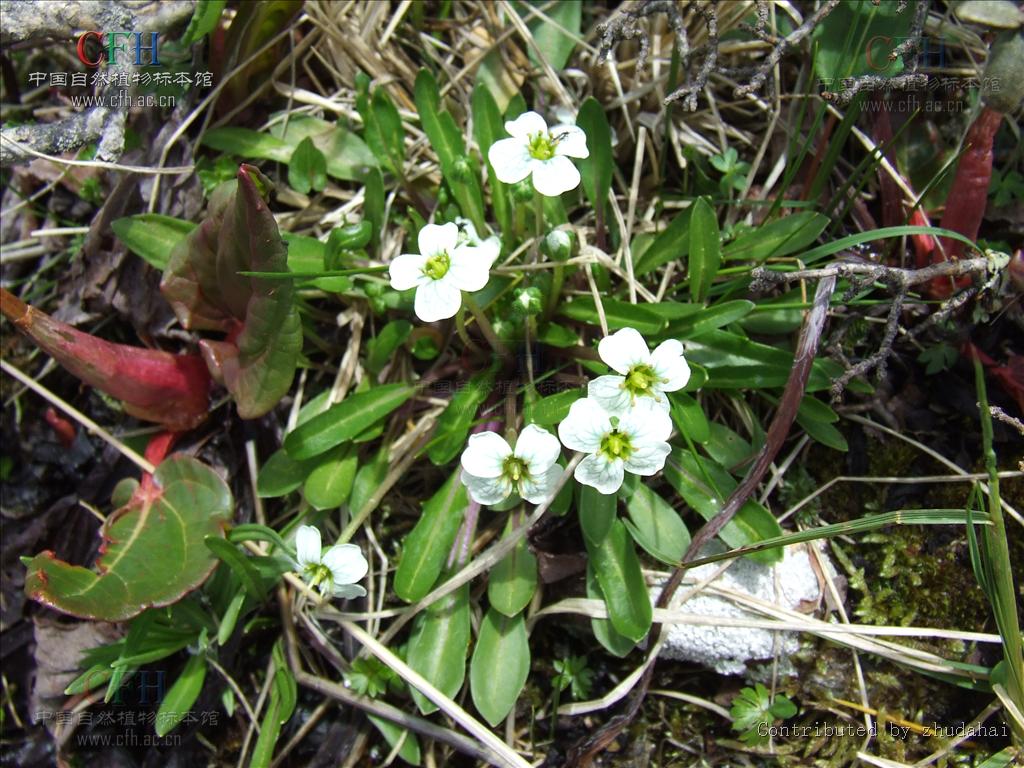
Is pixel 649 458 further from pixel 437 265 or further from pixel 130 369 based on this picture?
pixel 130 369

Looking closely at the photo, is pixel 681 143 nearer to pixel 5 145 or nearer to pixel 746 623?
pixel 746 623

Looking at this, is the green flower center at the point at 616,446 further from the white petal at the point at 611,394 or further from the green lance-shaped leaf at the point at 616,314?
the green lance-shaped leaf at the point at 616,314

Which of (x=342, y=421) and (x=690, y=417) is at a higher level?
(x=690, y=417)

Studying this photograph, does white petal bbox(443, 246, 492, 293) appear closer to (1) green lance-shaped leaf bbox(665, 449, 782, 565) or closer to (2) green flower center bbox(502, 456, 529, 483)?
(2) green flower center bbox(502, 456, 529, 483)

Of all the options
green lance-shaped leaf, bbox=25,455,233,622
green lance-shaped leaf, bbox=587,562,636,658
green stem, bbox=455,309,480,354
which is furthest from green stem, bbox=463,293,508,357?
green lance-shaped leaf, bbox=25,455,233,622

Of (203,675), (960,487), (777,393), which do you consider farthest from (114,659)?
(960,487)

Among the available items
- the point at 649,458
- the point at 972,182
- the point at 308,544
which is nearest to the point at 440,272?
the point at 649,458
